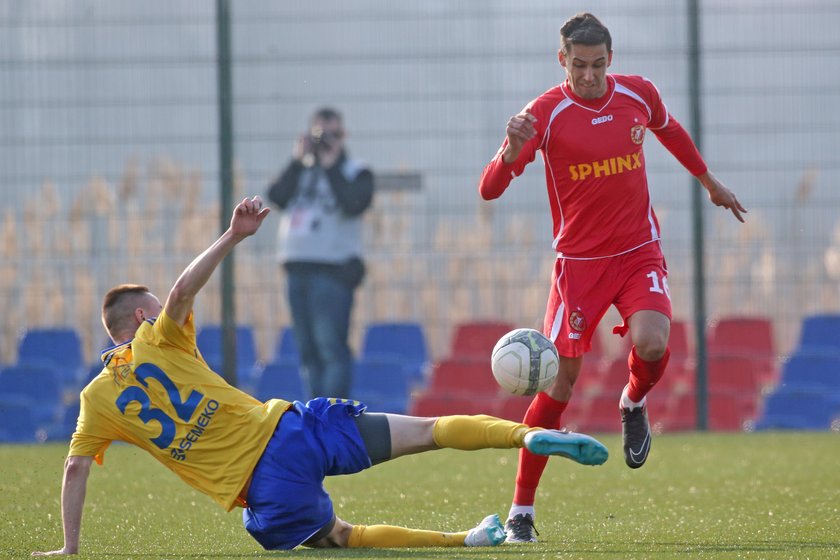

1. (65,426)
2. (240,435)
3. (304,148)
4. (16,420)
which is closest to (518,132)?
(240,435)

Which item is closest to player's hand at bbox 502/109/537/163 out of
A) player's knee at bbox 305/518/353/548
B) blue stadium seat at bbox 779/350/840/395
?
player's knee at bbox 305/518/353/548

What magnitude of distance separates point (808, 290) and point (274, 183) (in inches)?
177

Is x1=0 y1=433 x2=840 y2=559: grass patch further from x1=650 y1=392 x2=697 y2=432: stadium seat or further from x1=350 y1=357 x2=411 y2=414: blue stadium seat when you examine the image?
x1=350 y1=357 x2=411 y2=414: blue stadium seat

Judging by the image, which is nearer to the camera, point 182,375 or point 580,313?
point 182,375

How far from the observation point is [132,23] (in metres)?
12.2

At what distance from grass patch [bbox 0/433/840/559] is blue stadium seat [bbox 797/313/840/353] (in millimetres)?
1431

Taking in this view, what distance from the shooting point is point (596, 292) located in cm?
672

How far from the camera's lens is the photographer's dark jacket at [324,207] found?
11641mm

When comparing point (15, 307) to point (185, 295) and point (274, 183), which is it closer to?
point (274, 183)

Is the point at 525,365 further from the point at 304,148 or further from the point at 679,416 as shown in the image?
the point at 679,416

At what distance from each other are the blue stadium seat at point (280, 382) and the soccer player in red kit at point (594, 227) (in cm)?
552

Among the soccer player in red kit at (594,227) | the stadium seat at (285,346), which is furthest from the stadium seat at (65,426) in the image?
the soccer player in red kit at (594,227)

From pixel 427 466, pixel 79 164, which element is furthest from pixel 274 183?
pixel 427 466

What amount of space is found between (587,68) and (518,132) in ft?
1.72
